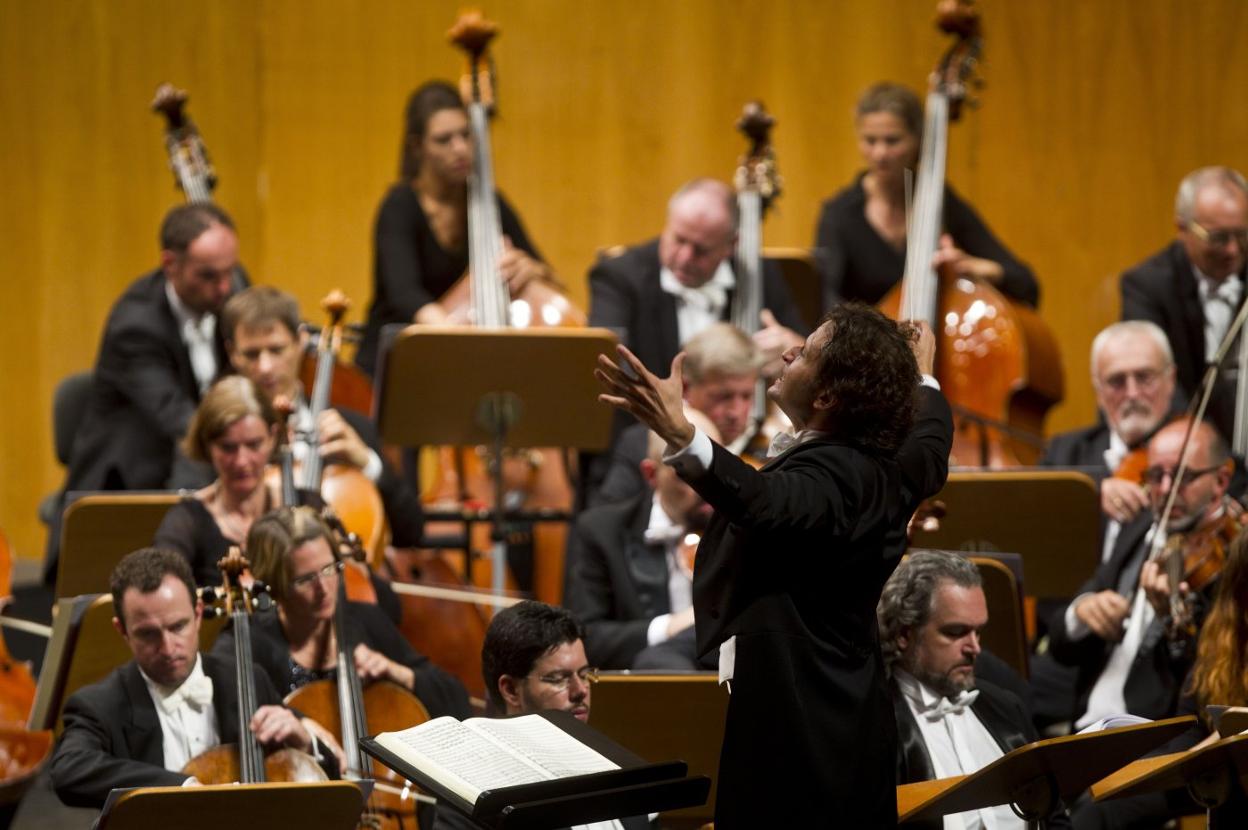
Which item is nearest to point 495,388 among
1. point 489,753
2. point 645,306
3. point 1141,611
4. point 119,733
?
point 645,306

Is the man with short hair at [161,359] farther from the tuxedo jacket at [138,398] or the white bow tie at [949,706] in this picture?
the white bow tie at [949,706]

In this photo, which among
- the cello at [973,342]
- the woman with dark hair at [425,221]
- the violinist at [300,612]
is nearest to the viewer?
the violinist at [300,612]

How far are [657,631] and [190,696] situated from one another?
0.97 meters

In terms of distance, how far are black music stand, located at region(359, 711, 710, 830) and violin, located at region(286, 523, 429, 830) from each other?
0.85 m

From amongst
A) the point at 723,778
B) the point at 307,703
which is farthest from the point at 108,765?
the point at 723,778

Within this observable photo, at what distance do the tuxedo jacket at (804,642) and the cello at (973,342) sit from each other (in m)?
2.24

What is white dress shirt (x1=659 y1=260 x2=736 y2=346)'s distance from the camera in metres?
4.71

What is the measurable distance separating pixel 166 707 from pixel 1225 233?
299 cm

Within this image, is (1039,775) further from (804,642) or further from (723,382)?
(723,382)

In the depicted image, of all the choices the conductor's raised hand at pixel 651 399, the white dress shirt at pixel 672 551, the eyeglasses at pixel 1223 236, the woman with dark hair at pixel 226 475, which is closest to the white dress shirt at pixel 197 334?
the woman with dark hair at pixel 226 475

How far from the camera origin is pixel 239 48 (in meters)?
6.68

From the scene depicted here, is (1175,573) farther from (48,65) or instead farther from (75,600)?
(48,65)

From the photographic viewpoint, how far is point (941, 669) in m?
2.74

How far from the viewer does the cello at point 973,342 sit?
4457 mm
